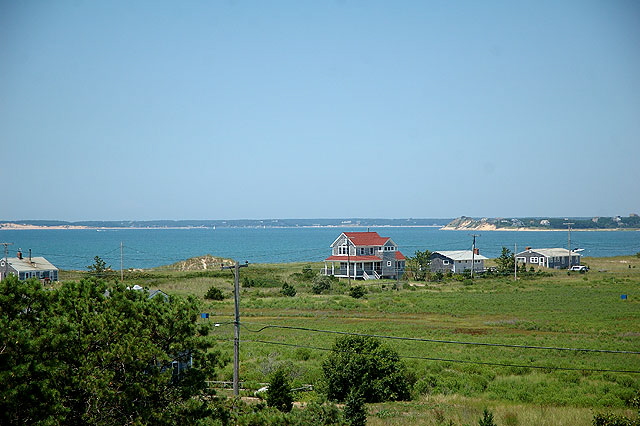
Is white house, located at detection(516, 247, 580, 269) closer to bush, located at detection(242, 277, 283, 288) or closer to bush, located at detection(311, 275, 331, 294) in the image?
bush, located at detection(242, 277, 283, 288)

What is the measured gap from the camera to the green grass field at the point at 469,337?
24266mm

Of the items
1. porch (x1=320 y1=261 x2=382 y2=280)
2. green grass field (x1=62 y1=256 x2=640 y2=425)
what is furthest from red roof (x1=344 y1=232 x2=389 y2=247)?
green grass field (x1=62 y1=256 x2=640 y2=425)

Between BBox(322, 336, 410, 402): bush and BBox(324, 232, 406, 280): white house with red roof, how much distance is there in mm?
52844

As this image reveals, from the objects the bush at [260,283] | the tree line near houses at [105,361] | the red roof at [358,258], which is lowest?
the bush at [260,283]

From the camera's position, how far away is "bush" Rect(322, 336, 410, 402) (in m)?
25.8

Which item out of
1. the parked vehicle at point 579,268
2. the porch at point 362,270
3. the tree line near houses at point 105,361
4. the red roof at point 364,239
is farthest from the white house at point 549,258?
the tree line near houses at point 105,361

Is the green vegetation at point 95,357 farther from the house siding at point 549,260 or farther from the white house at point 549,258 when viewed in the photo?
the house siding at point 549,260

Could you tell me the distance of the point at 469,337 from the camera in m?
39.2

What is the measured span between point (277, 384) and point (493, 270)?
7724 cm

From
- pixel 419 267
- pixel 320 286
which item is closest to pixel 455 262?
pixel 419 267

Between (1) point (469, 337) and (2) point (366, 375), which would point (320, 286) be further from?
(2) point (366, 375)

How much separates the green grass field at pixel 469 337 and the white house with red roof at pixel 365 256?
6514 mm

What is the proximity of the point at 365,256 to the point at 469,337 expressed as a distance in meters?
42.8

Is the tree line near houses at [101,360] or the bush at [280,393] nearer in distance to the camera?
the tree line near houses at [101,360]
